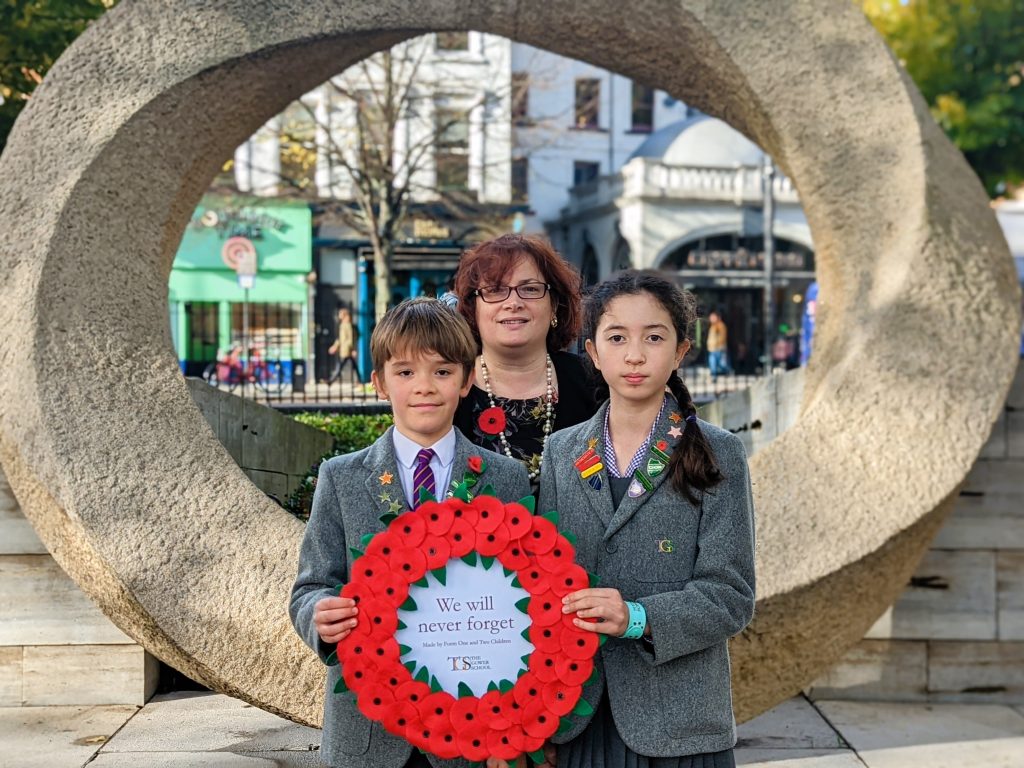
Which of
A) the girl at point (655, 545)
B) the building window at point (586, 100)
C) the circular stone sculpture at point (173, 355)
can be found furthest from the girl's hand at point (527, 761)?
the building window at point (586, 100)

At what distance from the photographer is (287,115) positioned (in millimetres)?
24422

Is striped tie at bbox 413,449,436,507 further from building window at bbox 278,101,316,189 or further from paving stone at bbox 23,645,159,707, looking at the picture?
building window at bbox 278,101,316,189

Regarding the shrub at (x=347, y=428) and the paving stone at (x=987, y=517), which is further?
the shrub at (x=347, y=428)

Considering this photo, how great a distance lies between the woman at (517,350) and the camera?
3.08 metres

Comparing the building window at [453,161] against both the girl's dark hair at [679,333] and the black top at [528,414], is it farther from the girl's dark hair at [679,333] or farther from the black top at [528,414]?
the girl's dark hair at [679,333]

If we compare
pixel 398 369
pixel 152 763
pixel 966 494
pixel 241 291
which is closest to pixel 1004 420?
pixel 966 494

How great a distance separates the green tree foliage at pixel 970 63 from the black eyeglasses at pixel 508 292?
12698 millimetres

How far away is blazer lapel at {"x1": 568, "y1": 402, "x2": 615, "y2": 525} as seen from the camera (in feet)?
8.04

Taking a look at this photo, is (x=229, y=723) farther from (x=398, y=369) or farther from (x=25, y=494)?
(x=398, y=369)

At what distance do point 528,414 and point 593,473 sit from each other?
0.67 meters

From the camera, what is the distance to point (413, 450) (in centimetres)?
255

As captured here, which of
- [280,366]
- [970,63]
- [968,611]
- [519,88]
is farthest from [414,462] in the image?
[519,88]

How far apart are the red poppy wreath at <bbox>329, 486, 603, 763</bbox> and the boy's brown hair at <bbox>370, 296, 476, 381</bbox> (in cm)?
35

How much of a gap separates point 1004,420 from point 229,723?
3.47 m
